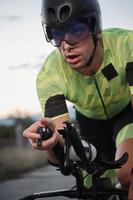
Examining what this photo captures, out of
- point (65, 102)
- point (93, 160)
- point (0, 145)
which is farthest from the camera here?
point (0, 145)

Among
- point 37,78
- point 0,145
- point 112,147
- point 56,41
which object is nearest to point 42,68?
point 37,78

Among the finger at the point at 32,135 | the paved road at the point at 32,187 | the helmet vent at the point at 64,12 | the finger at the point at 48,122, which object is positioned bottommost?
the paved road at the point at 32,187

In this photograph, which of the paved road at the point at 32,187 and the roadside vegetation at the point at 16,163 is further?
the roadside vegetation at the point at 16,163

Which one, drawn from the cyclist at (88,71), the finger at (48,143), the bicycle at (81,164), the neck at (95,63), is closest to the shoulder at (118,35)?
the cyclist at (88,71)

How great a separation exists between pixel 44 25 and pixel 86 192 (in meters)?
0.90

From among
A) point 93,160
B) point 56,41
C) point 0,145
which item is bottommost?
point 0,145

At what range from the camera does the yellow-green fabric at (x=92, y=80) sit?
3.46 metres

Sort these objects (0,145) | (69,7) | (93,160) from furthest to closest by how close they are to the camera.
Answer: (0,145)
(69,7)
(93,160)

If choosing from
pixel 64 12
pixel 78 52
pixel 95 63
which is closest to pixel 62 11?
pixel 64 12

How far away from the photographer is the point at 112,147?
3977mm

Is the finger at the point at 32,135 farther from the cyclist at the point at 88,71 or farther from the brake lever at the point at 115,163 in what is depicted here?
the brake lever at the point at 115,163

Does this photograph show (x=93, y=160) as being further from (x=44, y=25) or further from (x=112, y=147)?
(x=112, y=147)

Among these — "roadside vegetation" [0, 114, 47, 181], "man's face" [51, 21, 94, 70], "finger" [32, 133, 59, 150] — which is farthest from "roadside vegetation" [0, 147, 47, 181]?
"finger" [32, 133, 59, 150]

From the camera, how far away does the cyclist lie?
3.22m
